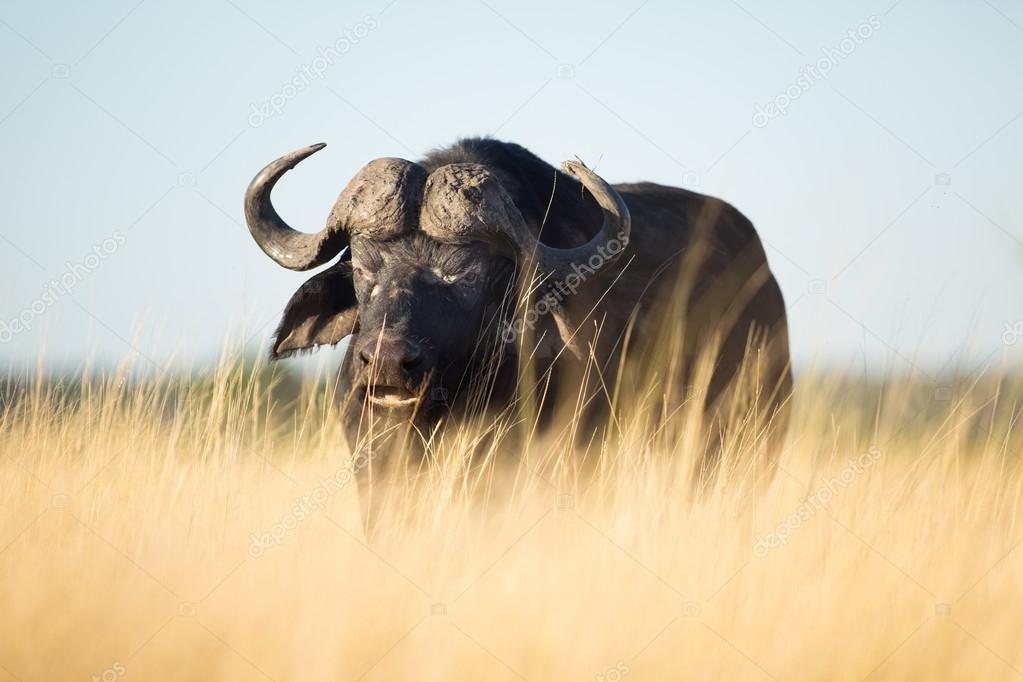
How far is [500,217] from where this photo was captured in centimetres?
725

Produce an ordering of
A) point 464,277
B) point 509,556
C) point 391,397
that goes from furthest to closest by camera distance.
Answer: point 464,277, point 391,397, point 509,556

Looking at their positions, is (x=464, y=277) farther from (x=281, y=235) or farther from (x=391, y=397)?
(x=281, y=235)

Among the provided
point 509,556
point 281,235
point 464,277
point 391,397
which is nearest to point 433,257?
point 464,277

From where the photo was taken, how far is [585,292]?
763 centimetres

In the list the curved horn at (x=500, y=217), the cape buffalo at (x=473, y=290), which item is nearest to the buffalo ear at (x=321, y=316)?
the cape buffalo at (x=473, y=290)

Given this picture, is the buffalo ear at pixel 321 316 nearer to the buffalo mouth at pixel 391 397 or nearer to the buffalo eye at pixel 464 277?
the buffalo eye at pixel 464 277

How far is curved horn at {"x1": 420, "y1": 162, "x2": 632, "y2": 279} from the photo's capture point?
23.7ft

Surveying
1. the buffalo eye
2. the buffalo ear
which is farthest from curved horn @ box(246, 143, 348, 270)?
the buffalo eye

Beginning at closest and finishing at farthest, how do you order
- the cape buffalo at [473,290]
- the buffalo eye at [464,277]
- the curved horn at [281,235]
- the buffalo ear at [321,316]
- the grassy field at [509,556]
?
the grassy field at [509,556] → the cape buffalo at [473,290] → the buffalo eye at [464,277] → the curved horn at [281,235] → the buffalo ear at [321,316]

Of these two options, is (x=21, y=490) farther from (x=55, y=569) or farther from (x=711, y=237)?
(x=711, y=237)

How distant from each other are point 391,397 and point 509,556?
1384mm

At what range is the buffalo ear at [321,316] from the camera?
7781 millimetres

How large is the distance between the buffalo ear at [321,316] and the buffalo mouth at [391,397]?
127 centimetres

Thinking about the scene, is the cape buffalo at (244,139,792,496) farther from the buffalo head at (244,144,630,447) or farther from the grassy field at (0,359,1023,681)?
the grassy field at (0,359,1023,681)
